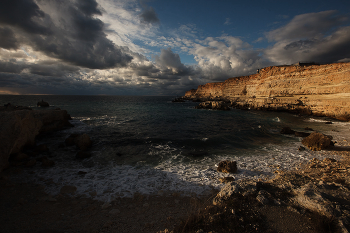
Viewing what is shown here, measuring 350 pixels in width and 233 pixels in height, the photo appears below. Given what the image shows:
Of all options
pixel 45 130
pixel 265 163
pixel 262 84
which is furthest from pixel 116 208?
pixel 262 84

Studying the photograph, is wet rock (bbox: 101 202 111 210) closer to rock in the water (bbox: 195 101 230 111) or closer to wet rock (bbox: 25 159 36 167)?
wet rock (bbox: 25 159 36 167)

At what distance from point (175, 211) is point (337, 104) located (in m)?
34.0

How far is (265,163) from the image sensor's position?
8.66 meters

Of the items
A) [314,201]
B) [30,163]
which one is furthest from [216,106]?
[30,163]

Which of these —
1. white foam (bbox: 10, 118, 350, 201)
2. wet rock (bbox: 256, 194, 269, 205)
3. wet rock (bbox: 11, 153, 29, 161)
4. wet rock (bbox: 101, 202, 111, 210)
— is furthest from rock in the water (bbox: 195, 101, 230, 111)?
wet rock (bbox: 11, 153, 29, 161)

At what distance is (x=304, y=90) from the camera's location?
29.8 metres

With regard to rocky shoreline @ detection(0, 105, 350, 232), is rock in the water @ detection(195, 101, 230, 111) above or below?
above

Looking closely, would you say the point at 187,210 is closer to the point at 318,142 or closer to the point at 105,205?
the point at 105,205

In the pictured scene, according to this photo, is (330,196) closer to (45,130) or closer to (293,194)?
(293,194)

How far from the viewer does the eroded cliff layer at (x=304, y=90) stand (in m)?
23.7

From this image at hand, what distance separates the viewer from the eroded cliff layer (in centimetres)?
2369

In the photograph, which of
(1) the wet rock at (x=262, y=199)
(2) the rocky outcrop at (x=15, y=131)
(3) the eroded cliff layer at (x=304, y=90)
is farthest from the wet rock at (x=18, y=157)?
(3) the eroded cliff layer at (x=304, y=90)

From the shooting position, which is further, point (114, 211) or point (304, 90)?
point (304, 90)

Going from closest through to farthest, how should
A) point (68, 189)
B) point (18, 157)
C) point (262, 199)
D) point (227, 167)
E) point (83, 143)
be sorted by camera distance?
1. point (262, 199)
2. point (68, 189)
3. point (227, 167)
4. point (18, 157)
5. point (83, 143)
